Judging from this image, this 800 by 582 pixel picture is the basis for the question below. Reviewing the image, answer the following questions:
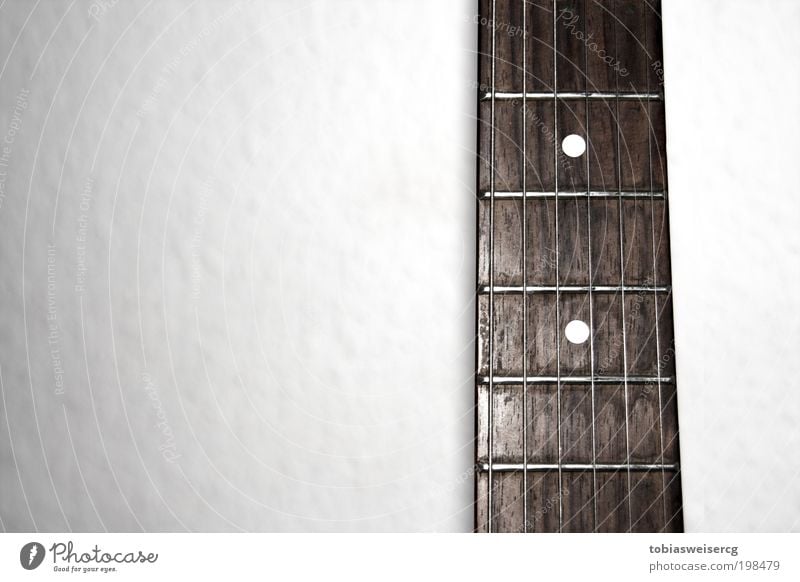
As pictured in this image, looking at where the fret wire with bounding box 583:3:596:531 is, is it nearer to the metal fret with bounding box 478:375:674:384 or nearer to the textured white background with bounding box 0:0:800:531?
the metal fret with bounding box 478:375:674:384

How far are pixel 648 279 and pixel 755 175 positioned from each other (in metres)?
0.21

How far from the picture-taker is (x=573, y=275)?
2.77ft

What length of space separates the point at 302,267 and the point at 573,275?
0.31m

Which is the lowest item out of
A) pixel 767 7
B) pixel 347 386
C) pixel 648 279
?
pixel 347 386

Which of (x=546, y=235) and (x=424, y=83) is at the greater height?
(x=424, y=83)

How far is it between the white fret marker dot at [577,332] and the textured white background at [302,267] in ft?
0.39

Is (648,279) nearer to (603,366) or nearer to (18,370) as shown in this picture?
(603,366)

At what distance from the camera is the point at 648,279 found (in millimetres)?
839

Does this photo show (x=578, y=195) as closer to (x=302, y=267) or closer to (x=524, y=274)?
(x=524, y=274)

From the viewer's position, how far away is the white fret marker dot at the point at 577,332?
2.73 ft

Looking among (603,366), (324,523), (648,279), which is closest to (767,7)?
(648,279)
